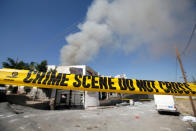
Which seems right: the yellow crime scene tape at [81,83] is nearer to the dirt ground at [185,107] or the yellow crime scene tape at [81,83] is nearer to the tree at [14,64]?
the dirt ground at [185,107]

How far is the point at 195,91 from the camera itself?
6.46 m

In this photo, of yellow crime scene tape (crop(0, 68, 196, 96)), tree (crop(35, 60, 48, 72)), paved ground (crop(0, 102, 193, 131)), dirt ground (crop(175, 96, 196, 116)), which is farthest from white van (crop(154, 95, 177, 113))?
tree (crop(35, 60, 48, 72))

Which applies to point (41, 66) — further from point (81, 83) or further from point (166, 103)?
point (166, 103)

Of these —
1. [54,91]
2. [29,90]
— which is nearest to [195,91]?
[54,91]

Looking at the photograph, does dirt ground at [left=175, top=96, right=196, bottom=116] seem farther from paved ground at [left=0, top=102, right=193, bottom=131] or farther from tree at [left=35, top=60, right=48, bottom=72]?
tree at [left=35, top=60, right=48, bottom=72]

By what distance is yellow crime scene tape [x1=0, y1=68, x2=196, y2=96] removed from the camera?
17.1 feet

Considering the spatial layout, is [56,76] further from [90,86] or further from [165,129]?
[165,129]

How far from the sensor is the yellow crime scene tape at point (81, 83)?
5.21 m

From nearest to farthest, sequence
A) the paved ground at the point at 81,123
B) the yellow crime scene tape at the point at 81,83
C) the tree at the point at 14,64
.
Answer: the yellow crime scene tape at the point at 81,83 < the paved ground at the point at 81,123 < the tree at the point at 14,64

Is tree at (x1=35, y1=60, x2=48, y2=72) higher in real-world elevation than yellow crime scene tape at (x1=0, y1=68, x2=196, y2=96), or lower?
higher

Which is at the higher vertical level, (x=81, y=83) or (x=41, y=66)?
(x=41, y=66)

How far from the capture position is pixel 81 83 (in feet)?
17.9

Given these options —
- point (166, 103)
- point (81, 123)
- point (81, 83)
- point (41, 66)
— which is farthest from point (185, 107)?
point (41, 66)

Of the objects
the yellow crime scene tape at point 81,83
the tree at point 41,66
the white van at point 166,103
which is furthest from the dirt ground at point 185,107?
the tree at point 41,66
